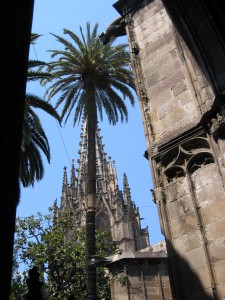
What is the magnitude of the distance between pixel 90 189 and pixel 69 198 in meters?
39.5

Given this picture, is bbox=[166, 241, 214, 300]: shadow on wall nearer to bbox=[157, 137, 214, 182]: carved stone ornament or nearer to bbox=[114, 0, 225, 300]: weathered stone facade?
bbox=[114, 0, 225, 300]: weathered stone facade

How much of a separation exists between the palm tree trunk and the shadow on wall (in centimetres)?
704

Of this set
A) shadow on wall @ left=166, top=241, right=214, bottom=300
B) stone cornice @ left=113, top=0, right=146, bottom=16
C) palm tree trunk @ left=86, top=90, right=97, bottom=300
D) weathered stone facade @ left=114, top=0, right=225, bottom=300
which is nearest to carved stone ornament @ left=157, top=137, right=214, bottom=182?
weathered stone facade @ left=114, top=0, right=225, bottom=300

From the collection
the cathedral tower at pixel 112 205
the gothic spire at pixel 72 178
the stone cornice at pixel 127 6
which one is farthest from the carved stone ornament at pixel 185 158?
the gothic spire at pixel 72 178

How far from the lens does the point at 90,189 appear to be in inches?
613

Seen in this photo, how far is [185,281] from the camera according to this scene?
20.2 ft

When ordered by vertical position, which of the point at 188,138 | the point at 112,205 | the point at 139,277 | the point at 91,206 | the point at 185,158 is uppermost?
the point at 112,205

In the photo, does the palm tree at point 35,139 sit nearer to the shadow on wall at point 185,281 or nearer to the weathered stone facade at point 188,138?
the weathered stone facade at point 188,138

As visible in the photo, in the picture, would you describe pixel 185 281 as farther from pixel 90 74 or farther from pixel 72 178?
pixel 72 178

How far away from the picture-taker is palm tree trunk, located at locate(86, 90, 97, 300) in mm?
13062

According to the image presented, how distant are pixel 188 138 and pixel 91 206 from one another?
8310 millimetres

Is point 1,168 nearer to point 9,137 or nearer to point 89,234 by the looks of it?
point 9,137

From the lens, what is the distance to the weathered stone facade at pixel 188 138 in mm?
6172

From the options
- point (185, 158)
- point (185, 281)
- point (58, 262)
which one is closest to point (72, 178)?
point (58, 262)
